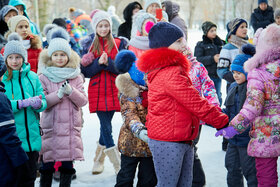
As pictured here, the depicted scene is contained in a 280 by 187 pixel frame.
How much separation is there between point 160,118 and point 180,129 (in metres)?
0.17

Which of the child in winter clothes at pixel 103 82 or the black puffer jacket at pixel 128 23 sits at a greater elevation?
the black puffer jacket at pixel 128 23

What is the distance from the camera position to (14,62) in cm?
377

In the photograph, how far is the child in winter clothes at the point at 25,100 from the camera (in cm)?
365

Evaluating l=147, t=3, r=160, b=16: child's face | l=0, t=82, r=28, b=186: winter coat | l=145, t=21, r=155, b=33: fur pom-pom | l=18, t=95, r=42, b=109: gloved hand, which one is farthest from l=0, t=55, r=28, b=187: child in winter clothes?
l=147, t=3, r=160, b=16: child's face

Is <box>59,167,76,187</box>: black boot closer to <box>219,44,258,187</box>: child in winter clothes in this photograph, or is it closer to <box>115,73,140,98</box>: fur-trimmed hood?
<box>115,73,140,98</box>: fur-trimmed hood

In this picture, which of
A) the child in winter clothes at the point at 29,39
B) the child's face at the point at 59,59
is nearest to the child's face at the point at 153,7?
the child in winter clothes at the point at 29,39

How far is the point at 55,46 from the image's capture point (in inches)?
163

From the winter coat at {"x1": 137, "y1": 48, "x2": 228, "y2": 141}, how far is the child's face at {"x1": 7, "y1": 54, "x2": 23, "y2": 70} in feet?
5.44

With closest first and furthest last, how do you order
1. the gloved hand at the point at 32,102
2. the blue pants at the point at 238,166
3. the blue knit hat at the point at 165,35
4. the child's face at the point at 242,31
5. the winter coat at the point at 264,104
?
1. the blue knit hat at the point at 165,35
2. the winter coat at the point at 264,104
3. the blue pants at the point at 238,166
4. the gloved hand at the point at 32,102
5. the child's face at the point at 242,31

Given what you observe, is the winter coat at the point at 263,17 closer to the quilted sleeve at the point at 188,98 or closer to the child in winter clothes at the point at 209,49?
the child in winter clothes at the point at 209,49

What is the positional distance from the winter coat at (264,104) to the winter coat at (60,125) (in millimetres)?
1847

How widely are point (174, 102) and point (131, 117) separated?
579 millimetres

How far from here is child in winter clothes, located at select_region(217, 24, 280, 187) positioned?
3152mm

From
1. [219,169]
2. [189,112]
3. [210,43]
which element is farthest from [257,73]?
[210,43]
